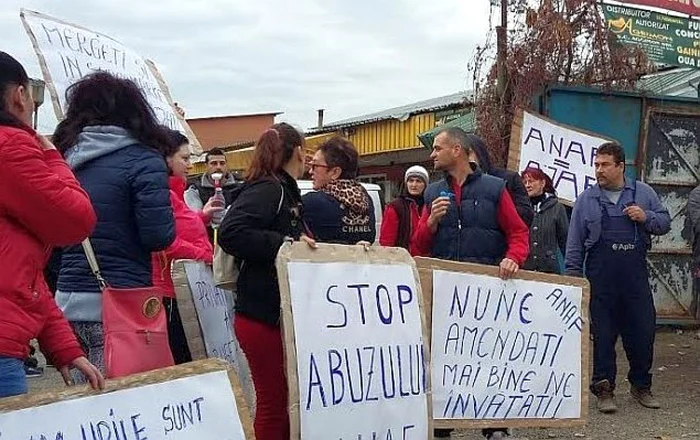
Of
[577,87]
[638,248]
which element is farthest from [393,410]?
[577,87]

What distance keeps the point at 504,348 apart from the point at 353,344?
117cm

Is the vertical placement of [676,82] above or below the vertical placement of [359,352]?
above

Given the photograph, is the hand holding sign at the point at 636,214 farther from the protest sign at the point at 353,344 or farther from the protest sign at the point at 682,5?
the protest sign at the point at 682,5

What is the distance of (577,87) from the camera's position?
8805 millimetres

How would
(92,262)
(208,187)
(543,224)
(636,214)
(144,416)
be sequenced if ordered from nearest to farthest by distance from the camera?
(144,416), (92,262), (208,187), (636,214), (543,224)

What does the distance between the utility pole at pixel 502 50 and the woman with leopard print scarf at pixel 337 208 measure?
4670 mm

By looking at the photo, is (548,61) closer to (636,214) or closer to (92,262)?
(636,214)

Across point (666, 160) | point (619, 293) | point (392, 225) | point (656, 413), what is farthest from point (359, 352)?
point (666, 160)

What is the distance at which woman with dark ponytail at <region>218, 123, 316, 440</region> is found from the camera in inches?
154

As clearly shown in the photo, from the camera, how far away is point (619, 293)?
6.43m

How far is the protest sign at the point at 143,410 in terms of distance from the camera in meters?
2.73

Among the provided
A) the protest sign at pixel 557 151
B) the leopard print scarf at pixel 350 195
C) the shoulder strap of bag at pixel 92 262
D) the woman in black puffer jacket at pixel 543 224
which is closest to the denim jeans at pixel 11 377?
the shoulder strap of bag at pixel 92 262

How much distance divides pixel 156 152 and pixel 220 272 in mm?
738

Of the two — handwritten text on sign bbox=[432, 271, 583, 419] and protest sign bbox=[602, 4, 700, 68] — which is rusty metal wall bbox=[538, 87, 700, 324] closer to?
protest sign bbox=[602, 4, 700, 68]
